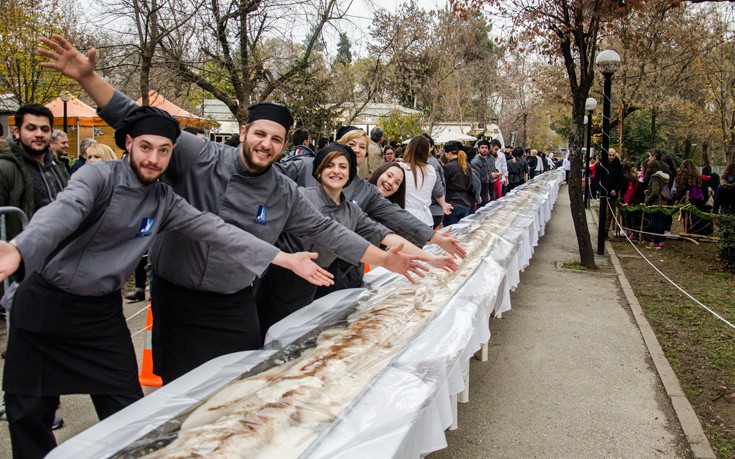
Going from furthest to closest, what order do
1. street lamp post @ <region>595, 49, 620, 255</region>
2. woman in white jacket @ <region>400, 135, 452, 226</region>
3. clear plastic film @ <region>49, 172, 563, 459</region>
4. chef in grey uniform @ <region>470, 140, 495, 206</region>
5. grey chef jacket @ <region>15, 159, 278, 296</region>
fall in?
chef in grey uniform @ <region>470, 140, 495, 206</region>, street lamp post @ <region>595, 49, 620, 255</region>, woman in white jacket @ <region>400, 135, 452, 226</region>, grey chef jacket @ <region>15, 159, 278, 296</region>, clear plastic film @ <region>49, 172, 563, 459</region>

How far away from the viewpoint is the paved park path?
12.5 ft

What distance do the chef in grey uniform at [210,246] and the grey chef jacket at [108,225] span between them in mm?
293

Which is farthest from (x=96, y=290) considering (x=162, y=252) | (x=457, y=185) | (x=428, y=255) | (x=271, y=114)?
(x=457, y=185)

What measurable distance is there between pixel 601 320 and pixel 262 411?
18.9ft

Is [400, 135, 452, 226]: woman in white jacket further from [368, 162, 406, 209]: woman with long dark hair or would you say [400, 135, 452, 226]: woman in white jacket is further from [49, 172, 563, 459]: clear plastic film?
[49, 172, 563, 459]: clear plastic film

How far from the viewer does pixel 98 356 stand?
249 cm

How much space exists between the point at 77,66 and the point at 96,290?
1.04 m

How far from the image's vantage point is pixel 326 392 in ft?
7.51

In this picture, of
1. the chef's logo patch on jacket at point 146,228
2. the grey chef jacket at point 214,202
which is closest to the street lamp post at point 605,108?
the grey chef jacket at point 214,202

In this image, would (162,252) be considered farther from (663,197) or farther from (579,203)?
(663,197)

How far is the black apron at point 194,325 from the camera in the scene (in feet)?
9.41

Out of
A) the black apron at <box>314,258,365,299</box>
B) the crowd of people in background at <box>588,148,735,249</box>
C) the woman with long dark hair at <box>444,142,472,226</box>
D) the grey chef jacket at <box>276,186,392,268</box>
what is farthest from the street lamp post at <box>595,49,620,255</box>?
the grey chef jacket at <box>276,186,392,268</box>

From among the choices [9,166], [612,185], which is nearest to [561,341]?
[9,166]

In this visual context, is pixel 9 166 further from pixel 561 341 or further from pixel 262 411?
pixel 561 341
